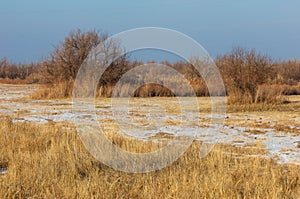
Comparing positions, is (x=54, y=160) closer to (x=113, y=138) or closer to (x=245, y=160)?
(x=113, y=138)

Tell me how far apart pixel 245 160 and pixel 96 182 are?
271cm

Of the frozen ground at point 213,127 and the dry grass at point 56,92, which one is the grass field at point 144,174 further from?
the dry grass at point 56,92

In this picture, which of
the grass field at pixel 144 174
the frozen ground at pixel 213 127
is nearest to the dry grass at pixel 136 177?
the grass field at pixel 144 174

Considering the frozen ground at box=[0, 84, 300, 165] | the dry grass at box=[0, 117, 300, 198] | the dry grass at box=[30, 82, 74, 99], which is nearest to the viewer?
the dry grass at box=[0, 117, 300, 198]

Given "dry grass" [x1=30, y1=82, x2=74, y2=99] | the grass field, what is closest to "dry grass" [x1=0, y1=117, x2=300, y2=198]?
the grass field

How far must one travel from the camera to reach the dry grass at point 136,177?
4.88 metres

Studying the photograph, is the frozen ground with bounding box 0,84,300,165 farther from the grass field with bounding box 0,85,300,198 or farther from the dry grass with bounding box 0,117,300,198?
the dry grass with bounding box 0,117,300,198

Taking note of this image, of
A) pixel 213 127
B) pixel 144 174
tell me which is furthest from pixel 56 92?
pixel 144 174

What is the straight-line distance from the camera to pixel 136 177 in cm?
577

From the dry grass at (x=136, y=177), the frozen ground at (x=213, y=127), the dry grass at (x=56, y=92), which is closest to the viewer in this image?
the dry grass at (x=136, y=177)

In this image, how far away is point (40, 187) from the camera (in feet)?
16.6

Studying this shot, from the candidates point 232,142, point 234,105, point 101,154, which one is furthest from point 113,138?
point 234,105

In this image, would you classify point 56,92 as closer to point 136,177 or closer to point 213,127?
point 213,127

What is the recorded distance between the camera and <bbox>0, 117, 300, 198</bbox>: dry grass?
16.0 ft
